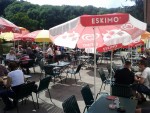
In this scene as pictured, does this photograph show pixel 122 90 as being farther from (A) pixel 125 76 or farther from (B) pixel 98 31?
(B) pixel 98 31

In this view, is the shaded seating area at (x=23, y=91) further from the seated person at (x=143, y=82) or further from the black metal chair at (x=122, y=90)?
the seated person at (x=143, y=82)

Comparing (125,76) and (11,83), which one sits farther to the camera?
(125,76)

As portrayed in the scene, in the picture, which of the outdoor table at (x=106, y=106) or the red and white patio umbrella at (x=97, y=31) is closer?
the outdoor table at (x=106, y=106)

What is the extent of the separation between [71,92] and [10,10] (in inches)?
3147

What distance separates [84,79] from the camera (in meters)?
13.6

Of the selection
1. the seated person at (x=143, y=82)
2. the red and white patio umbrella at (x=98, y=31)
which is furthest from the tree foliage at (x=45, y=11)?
the red and white patio umbrella at (x=98, y=31)

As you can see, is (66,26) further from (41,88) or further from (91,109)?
(41,88)

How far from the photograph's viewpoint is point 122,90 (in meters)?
7.42

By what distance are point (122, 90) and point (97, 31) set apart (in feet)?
6.15

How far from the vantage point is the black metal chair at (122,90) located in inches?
→ 288

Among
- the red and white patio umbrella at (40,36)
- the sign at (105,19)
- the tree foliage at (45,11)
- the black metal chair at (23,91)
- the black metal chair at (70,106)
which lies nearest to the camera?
the black metal chair at (70,106)

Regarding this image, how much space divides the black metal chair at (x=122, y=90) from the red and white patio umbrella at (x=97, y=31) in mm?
1332

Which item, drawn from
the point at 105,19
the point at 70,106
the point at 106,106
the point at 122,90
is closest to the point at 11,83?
the point at 70,106

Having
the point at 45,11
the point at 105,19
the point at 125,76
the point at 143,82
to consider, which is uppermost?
the point at 45,11
